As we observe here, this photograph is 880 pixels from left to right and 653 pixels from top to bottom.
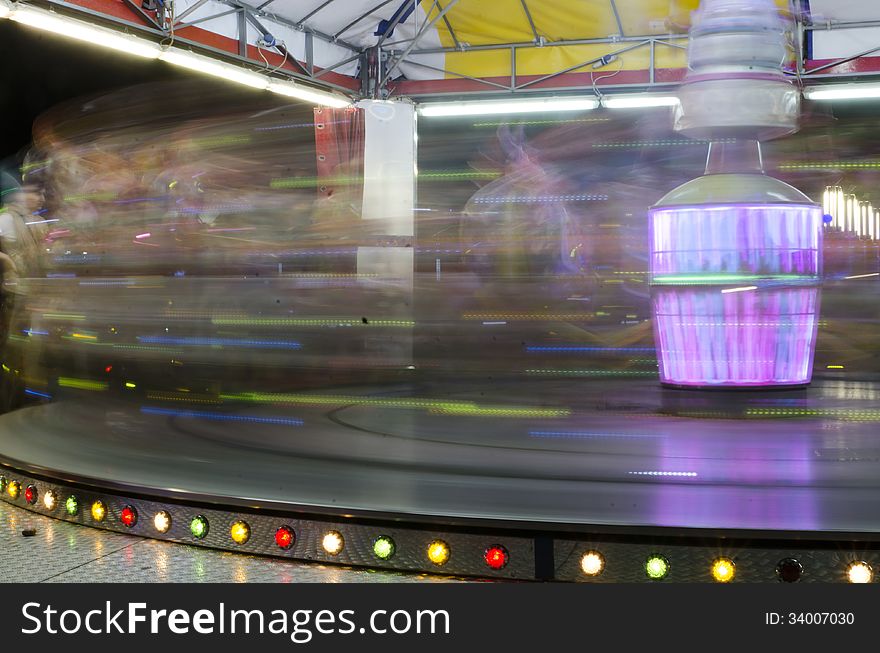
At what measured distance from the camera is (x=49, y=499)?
88.3 inches

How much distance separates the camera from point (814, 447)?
243 centimetres

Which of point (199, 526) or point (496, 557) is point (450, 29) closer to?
point (199, 526)

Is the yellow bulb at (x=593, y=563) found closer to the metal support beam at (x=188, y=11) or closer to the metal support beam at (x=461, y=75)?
the metal support beam at (x=188, y=11)

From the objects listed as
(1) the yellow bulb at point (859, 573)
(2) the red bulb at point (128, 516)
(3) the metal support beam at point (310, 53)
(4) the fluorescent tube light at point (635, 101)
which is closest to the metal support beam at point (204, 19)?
(3) the metal support beam at point (310, 53)

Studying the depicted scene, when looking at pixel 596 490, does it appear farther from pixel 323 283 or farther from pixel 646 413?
pixel 323 283

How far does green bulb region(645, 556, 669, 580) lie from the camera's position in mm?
1601

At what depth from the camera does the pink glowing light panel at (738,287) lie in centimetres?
318

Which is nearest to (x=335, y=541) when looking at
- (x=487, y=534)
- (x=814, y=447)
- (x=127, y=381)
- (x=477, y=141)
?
(x=487, y=534)

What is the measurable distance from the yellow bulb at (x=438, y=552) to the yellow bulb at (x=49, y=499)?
102cm

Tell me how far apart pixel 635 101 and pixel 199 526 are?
640 centimetres

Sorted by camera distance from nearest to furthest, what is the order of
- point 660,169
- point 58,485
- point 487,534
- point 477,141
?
point 487,534
point 58,485
point 660,169
point 477,141

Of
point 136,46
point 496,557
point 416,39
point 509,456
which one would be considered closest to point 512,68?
point 416,39

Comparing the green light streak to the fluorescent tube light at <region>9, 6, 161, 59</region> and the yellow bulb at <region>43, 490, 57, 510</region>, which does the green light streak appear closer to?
the yellow bulb at <region>43, 490, 57, 510</region>

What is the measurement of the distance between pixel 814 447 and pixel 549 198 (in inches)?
132
